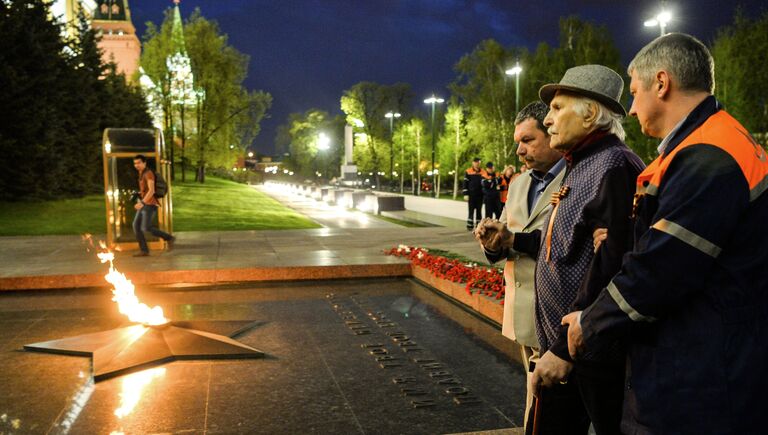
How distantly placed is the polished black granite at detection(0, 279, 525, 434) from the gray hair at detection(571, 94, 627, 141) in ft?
8.63

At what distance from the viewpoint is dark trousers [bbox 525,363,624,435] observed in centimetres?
238

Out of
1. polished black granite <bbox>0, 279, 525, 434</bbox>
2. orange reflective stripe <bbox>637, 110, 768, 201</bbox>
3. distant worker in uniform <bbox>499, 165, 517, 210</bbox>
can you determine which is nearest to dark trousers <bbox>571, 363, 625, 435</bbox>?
orange reflective stripe <bbox>637, 110, 768, 201</bbox>

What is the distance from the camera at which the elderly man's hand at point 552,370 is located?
2.45 metres

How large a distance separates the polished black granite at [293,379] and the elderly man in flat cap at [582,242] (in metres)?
2.07

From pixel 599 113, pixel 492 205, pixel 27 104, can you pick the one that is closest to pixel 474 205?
pixel 492 205

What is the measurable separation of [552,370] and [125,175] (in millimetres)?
14633

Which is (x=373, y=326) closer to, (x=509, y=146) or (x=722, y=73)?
(x=722, y=73)

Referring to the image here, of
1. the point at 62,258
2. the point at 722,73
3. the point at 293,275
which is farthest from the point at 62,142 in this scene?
the point at 722,73

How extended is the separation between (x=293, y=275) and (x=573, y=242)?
8.76 m

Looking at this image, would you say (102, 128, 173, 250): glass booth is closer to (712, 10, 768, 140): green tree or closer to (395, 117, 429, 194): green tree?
(712, 10, 768, 140): green tree

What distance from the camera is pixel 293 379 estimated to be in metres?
5.79

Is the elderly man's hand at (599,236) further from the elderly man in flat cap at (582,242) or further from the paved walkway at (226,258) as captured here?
the paved walkway at (226,258)

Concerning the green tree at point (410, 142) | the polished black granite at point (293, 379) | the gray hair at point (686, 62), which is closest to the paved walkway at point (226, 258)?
the polished black granite at point (293, 379)

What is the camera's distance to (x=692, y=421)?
198cm
